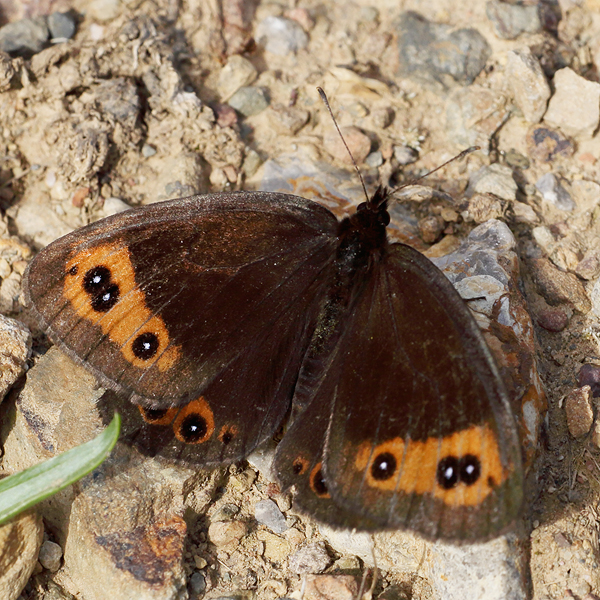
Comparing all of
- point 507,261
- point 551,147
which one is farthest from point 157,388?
point 551,147

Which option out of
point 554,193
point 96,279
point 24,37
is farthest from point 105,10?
point 554,193

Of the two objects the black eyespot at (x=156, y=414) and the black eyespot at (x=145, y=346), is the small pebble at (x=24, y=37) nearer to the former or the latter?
the black eyespot at (x=145, y=346)

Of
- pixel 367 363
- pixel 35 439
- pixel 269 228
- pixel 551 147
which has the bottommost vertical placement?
pixel 551 147

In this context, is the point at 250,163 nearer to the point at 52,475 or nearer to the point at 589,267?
the point at 589,267

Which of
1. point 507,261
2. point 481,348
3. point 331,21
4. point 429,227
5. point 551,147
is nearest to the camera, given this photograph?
point 481,348

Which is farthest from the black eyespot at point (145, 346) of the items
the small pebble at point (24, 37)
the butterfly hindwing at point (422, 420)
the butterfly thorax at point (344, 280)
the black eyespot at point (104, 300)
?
the small pebble at point (24, 37)

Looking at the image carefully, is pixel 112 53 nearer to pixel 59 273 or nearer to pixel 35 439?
pixel 59 273

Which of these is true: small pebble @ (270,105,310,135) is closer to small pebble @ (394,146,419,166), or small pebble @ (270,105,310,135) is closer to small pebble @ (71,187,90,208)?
small pebble @ (394,146,419,166)
